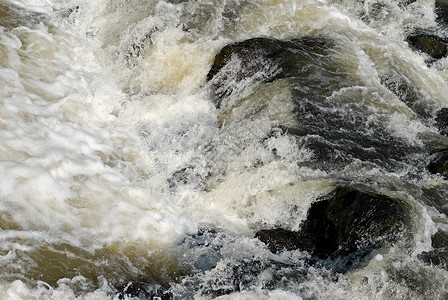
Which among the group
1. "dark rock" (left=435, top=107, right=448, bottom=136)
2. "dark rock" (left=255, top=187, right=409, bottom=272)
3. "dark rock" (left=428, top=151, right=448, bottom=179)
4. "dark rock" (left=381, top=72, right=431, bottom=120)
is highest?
"dark rock" (left=381, top=72, right=431, bottom=120)

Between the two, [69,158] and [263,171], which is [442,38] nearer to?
[263,171]

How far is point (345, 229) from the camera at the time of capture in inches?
164

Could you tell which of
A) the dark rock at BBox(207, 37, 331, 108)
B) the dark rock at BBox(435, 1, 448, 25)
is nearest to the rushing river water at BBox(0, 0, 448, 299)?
the dark rock at BBox(207, 37, 331, 108)

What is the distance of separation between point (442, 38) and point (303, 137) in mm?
6078

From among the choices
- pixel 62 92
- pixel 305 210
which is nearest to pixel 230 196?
pixel 305 210

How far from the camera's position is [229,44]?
696 cm

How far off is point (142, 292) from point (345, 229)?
202 cm

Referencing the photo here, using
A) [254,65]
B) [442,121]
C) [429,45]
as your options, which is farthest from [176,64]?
[429,45]

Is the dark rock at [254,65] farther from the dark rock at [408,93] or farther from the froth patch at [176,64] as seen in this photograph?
the dark rock at [408,93]

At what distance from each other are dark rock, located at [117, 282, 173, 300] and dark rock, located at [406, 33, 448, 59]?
25.3 feet

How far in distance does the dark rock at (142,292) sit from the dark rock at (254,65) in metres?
3.45

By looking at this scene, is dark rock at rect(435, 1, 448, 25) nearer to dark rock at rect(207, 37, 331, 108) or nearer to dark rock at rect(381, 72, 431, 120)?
dark rock at rect(381, 72, 431, 120)

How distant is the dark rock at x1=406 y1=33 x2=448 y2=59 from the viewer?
8.83m

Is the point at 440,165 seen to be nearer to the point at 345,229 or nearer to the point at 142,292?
the point at 345,229
